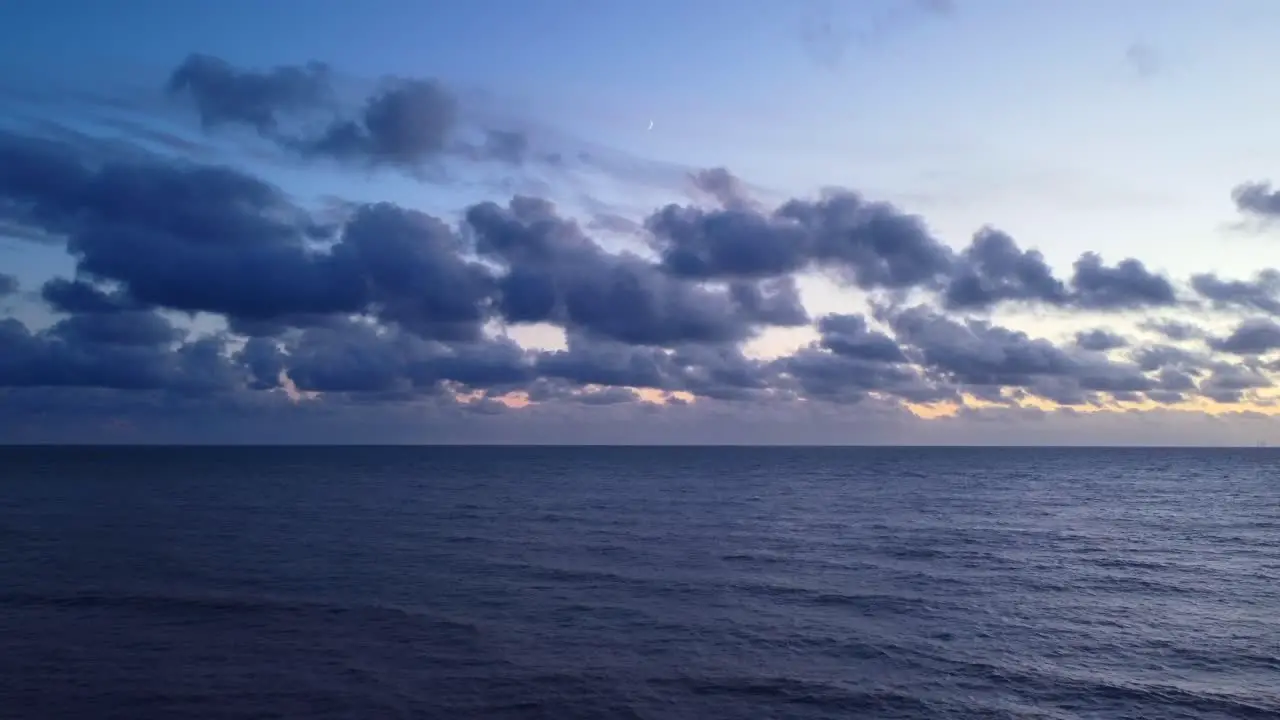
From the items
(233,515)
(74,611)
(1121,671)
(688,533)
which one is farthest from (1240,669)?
(233,515)

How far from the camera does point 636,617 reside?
36.8 metres

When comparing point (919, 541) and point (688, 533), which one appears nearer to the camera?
point (919, 541)

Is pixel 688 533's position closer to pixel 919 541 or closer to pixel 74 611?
pixel 919 541

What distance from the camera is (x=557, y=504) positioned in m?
93.6

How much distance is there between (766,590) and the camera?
4272 centimetres

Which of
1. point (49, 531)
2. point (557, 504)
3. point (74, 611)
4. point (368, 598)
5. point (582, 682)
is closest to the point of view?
point (582, 682)

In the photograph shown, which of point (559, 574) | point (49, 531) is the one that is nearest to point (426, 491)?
point (49, 531)

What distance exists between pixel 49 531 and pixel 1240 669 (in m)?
75.6

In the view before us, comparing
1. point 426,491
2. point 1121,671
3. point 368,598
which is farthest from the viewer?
point 426,491

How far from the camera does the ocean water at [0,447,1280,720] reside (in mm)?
26828

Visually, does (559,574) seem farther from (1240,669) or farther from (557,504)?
(557,504)

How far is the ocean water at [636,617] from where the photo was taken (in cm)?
2683

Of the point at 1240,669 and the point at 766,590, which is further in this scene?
the point at 766,590

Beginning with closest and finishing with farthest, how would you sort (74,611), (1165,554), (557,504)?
(74,611) < (1165,554) < (557,504)
